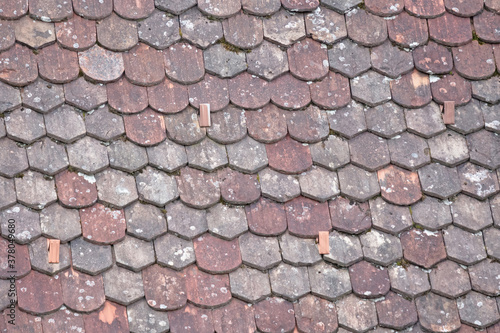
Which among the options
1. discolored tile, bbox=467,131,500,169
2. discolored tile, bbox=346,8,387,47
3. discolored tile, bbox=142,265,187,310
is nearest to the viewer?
discolored tile, bbox=142,265,187,310

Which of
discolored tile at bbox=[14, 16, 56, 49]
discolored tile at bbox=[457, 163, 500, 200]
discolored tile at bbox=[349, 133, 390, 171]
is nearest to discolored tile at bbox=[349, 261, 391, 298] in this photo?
discolored tile at bbox=[349, 133, 390, 171]

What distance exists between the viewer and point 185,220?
11.7 feet

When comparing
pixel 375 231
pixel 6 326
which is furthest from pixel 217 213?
pixel 6 326

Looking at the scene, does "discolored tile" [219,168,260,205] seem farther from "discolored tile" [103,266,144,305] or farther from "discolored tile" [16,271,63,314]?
"discolored tile" [16,271,63,314]

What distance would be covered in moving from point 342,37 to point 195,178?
1055 millimetres

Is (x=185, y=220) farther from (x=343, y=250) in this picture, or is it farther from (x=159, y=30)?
(x=159, y=30)

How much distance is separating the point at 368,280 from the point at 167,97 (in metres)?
Result: 1.27

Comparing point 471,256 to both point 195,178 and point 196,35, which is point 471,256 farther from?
point 196,35

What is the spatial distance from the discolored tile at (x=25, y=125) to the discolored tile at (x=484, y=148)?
2048mm

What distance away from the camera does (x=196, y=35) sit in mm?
3871

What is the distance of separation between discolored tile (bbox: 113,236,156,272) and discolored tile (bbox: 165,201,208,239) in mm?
138

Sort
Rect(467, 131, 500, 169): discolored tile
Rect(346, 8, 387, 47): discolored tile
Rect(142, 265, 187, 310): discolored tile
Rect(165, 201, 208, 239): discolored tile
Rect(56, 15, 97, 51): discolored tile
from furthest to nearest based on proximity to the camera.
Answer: Rect(346, 8, 387, 47): discolored tile, Rect(467, 131, 500, 169): discolored tile, Rect(56, 15, 97, 51): discolored tile, Rect(165, 201, 208, 239): discolored tile, Rect(142, 265, 187, 310): discolored tile

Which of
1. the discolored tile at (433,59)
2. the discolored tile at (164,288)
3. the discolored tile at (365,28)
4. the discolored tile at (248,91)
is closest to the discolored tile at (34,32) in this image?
the discolored tile at (248,91)

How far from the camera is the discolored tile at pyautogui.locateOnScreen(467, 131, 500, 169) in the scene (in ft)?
12.6
